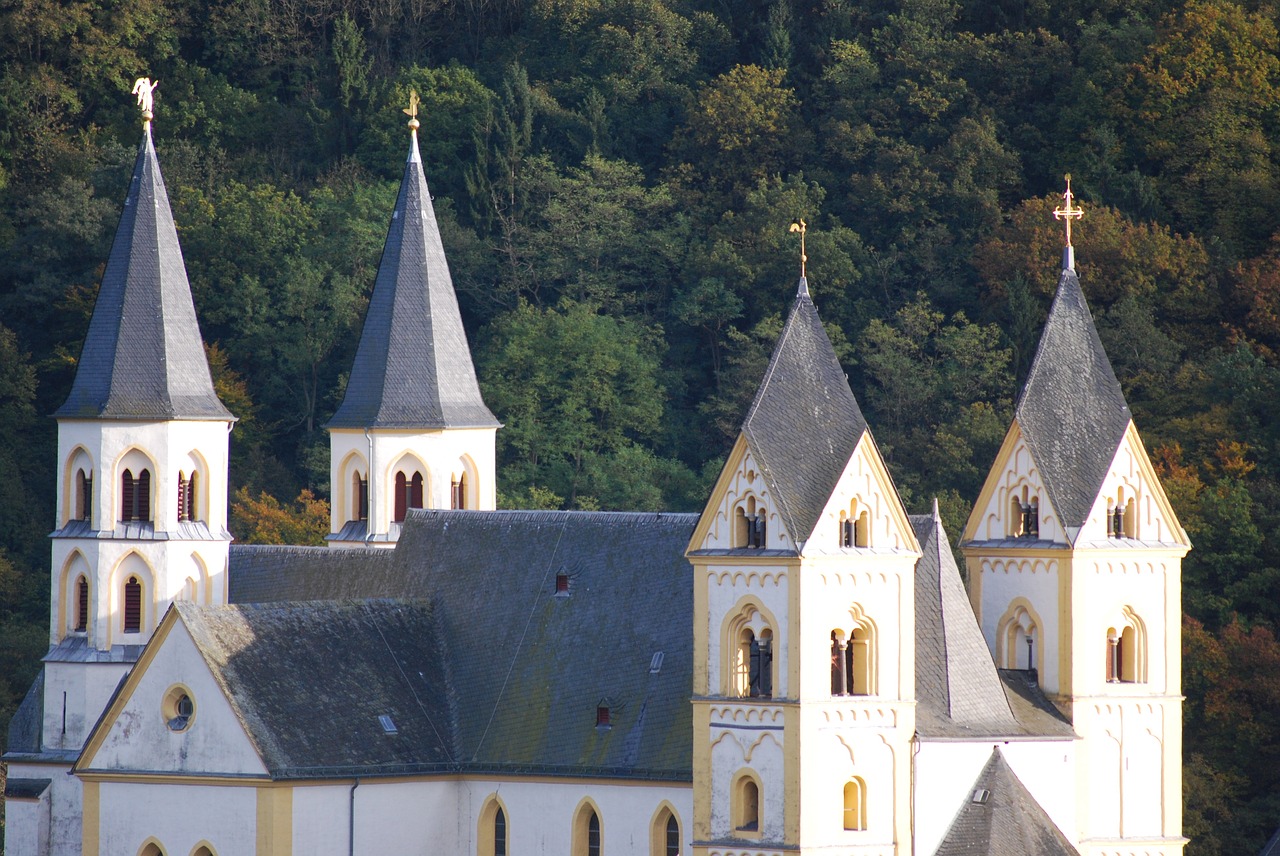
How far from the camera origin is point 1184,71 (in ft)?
401

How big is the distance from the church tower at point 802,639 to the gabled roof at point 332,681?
9523 millimetres

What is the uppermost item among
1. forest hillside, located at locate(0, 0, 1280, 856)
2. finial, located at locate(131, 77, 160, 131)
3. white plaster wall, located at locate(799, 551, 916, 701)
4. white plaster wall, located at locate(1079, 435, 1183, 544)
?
forest hillside, located at locate(0, 0, 1280, 856)

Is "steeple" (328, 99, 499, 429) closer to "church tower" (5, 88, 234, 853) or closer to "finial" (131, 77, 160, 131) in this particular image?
"church tower" (5, 88, 234, 853)

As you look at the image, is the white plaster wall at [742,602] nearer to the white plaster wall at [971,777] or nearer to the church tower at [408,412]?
the white plaster wall at [971,777]

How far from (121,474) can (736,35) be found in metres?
62.0

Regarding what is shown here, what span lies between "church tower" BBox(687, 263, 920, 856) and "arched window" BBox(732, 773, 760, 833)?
0.8 inches

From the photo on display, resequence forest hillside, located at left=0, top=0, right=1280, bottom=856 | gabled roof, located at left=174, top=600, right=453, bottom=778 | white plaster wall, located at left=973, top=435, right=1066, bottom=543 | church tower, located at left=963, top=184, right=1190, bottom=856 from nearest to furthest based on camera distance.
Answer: gabled roof, located at left=174, top=600, right=453, bottom=778
church tower, located at left=963, top=184, right=1190, bottom=856
white plaster wall, located at left=973, top=435, right=1066, bottom=543
forest hillside, located at left=0, top=0, right=1280, bottom=856

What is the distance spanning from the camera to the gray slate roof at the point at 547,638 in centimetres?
7794

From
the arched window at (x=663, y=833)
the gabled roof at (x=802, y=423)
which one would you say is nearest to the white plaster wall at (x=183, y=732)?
the arched window at (x=663, y=833)

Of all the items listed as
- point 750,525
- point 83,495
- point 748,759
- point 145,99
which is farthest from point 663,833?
point 145,99

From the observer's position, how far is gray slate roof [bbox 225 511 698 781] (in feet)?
256

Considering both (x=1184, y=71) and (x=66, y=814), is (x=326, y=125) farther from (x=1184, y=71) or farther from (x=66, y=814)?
(x=66, y=814)

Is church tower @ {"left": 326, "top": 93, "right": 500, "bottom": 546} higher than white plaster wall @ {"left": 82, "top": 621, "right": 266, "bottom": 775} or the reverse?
higher

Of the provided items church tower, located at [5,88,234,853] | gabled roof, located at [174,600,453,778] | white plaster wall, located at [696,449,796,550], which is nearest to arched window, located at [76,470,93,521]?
church tower, located at [5,88,234,853]
